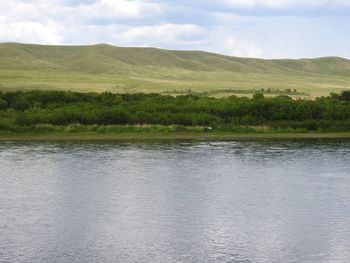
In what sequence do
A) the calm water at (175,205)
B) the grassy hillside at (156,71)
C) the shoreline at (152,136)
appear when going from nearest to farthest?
1. the calm water at (175,205)
2. the shoreline at (152,136)
3. the grassy hillside at (156,71)

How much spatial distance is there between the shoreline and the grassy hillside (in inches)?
1476

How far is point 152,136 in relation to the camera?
52312mm

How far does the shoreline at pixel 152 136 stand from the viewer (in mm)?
51375

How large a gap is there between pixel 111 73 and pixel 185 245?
118574 millimetres

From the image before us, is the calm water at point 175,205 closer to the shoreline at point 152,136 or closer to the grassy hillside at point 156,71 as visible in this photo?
the shoreline at point 152,136

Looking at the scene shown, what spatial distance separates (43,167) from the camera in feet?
122

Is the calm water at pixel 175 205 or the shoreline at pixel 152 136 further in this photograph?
the shoreline at pixel 152 136

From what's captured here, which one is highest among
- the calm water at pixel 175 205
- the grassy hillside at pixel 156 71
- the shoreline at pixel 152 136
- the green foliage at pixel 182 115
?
the grassy hillside at pixel 156 71

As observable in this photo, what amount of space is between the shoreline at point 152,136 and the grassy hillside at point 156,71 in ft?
123

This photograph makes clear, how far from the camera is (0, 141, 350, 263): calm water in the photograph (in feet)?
66.7

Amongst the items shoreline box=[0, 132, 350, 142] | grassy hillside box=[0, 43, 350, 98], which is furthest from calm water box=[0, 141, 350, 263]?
grassy hillside box=[0, 43, 350, 98]

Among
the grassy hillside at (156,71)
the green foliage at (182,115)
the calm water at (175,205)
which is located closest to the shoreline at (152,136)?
the green foliage at (182,115)

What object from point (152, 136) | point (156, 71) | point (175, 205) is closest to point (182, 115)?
point (152, 136)

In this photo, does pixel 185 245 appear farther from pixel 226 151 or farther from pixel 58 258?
pixel 226 151
